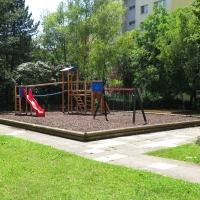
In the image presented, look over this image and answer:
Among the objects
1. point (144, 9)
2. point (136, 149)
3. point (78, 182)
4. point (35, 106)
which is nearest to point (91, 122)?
point (35, 106)

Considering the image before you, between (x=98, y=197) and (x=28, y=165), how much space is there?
7.50 ft

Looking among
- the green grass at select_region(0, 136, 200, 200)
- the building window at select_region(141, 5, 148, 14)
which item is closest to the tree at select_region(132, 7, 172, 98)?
the building window at select_region(141, 5, 148, 14)

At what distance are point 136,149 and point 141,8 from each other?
38.0 metres

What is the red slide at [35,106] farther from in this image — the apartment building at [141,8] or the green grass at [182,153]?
the apartment building at [141,8]

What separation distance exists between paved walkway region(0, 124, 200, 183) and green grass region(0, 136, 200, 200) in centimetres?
48

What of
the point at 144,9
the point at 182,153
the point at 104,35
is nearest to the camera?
the point at 182,153

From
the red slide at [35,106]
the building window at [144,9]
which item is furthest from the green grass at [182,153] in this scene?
the building window at [144,9]

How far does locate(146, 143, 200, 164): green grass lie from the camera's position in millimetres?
6624

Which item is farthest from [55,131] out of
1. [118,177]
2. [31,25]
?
[31,25]

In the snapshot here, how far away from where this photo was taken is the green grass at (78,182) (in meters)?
4.25

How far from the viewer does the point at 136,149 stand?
773cm

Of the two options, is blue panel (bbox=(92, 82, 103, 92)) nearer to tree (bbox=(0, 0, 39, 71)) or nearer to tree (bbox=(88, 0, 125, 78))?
tree (bbox=(88, 0, 125, 78))

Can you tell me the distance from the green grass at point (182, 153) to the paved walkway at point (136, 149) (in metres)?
0.30

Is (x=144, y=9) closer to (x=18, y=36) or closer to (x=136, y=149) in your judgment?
(x=18, y=36)
